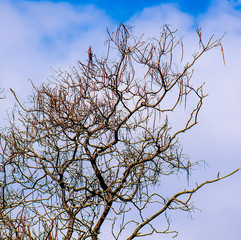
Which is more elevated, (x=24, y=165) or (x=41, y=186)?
(x=24, y=165)

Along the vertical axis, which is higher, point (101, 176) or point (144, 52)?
point (144, 52)

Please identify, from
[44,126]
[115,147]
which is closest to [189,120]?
[115,147]

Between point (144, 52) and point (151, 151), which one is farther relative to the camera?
point (151, 151)

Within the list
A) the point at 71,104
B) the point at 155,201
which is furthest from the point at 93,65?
the point at 155,201

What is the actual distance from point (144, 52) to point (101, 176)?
8.32 ft

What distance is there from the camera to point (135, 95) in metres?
8.23

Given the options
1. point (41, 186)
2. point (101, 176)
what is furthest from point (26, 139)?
point (101, 176)

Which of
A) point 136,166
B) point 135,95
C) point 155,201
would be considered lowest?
point 155,201

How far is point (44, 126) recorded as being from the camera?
27.4ft

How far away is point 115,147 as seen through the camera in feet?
27.8

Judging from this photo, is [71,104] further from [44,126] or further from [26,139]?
[26,139]

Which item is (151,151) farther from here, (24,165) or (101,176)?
(24,165)

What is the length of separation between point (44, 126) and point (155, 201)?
2.53 metres

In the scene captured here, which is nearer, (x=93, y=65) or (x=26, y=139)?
(x=93, y=65)
